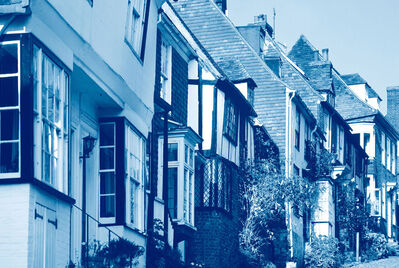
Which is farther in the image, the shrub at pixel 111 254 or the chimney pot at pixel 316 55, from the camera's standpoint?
the chimney pot at pixel 316 55

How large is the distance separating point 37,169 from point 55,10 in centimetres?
250

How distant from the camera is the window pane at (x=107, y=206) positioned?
1827 cm

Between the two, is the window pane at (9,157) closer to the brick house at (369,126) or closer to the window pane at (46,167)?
the window pane at (46,167)

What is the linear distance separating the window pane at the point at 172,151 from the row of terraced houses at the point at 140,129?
0.10ft

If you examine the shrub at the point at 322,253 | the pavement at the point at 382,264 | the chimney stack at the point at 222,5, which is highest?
the chimney stack at the point at 222,5

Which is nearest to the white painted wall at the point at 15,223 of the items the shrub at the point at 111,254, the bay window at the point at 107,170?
the shrub at the point at 111,254

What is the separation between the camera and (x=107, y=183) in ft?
60.4

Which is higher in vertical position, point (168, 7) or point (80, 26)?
point (168, 7)

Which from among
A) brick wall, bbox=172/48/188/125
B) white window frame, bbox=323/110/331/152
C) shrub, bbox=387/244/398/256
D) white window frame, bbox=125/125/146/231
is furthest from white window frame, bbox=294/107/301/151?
white window frame, bbox=125/125/146/231

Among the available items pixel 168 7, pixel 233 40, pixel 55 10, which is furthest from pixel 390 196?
pixel 55 10

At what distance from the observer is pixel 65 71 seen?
15016mm

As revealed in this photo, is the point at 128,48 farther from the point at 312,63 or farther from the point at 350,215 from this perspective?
the point at 312,63

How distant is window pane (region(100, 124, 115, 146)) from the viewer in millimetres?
18425

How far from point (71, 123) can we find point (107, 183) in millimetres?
1886
